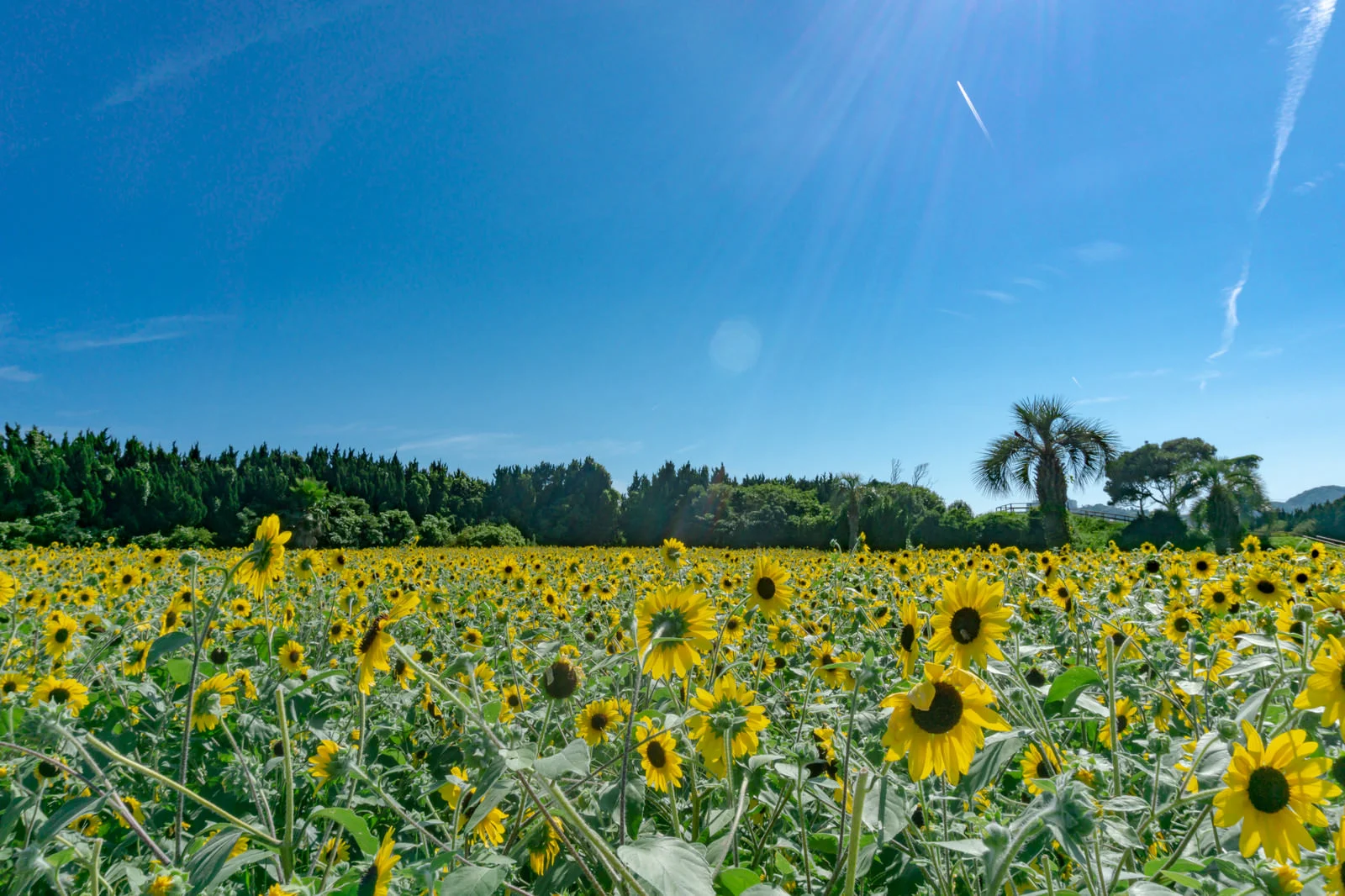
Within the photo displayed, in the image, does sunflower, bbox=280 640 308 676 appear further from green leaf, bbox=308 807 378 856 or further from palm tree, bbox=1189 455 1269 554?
palm tree, bbox=1189 455 1269 554

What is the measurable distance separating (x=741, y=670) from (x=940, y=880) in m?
2.23

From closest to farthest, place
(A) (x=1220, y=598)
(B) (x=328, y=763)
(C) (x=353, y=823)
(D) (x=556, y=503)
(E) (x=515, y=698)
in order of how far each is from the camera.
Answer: (C) (x=353, y=823) < (B) (x=328, y=763) < (E) (x=515, y=698) < (A) (x=1220, y=598) < (D) (x=556, y=503)

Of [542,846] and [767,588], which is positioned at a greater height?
[767,588]

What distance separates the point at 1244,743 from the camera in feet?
5.27

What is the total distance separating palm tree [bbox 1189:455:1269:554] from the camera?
20.8 m

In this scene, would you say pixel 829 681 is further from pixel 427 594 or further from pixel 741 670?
pixel 427 594

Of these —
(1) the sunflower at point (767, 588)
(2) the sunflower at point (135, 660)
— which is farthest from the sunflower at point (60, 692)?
(1) the sunflower at point (767, 588)

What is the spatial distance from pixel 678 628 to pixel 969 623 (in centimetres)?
86

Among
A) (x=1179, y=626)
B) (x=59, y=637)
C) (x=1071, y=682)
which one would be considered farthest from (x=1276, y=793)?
(x=59, y=637)

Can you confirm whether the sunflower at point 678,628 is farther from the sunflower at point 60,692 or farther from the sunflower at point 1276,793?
the sunflower at point 60,692

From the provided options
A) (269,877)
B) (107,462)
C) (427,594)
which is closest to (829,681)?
(269,877)

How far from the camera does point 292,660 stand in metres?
3.10

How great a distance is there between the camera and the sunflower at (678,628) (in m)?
2.01

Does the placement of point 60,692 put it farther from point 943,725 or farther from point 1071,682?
point 1071,682
